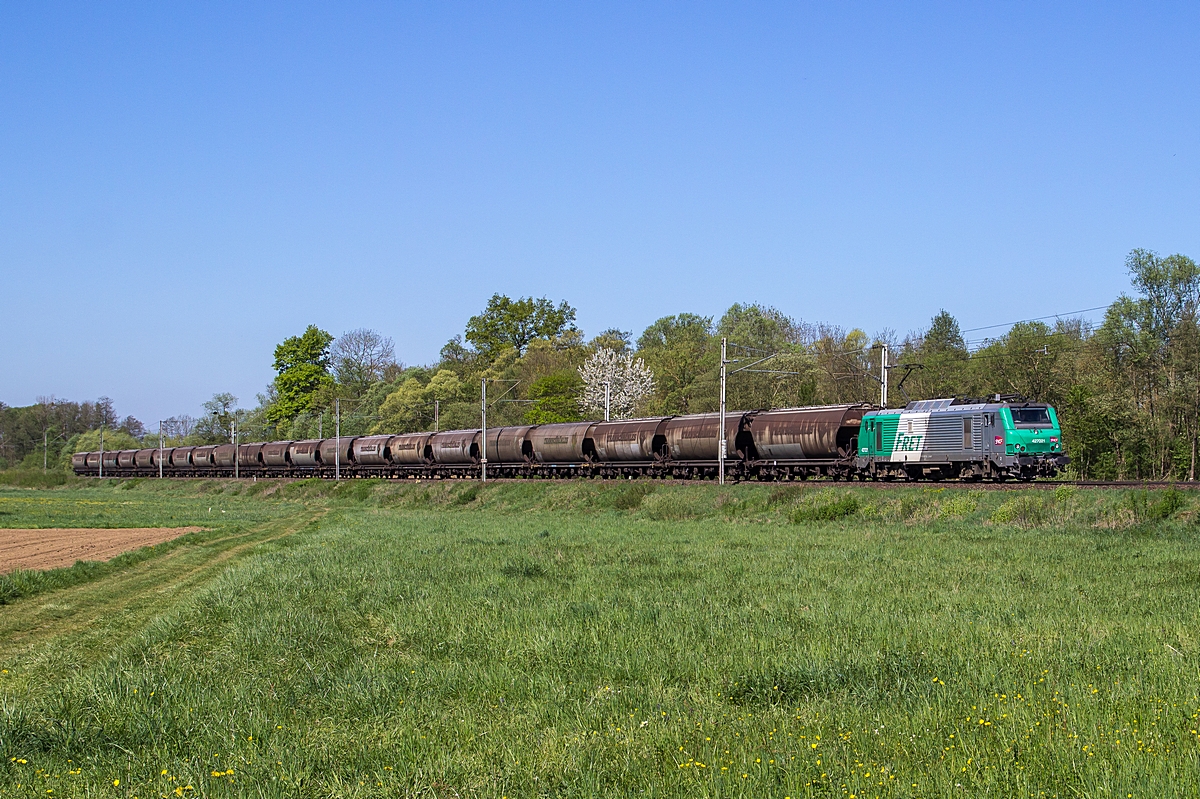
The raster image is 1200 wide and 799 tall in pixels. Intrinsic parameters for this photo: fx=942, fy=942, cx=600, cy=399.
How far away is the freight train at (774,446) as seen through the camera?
3491 centimetres

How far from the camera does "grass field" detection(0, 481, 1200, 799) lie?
282 inches

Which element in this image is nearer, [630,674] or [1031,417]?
[630,674]

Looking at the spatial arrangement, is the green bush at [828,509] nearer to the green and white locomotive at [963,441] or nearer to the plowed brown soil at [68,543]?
the green and white locomotive at [963,441]

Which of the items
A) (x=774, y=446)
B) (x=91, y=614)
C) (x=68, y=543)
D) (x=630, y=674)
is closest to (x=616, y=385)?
(x=774, y=446)

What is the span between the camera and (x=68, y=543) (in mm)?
34844

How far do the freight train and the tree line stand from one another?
301 centimetres

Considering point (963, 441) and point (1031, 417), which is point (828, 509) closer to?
point (963, 441)

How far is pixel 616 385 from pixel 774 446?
5180 centimetres

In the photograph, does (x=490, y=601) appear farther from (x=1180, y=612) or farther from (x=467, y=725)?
(x=1180, y=612)

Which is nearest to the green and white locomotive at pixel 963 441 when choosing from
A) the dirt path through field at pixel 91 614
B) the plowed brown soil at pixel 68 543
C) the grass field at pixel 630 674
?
the grass field at pixel 630 674

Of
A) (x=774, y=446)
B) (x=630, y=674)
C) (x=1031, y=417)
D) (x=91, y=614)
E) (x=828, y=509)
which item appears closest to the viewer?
(x=630, y=674)

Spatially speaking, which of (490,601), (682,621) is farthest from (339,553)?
(682,621)

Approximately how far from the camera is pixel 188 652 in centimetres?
1274

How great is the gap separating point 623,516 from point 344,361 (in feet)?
360
